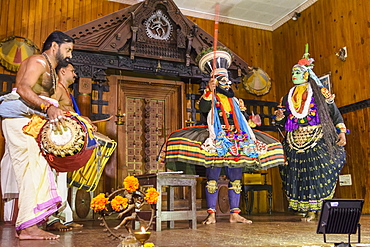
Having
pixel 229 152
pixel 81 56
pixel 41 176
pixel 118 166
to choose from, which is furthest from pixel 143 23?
pixel 41 176

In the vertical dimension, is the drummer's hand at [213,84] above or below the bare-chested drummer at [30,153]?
above

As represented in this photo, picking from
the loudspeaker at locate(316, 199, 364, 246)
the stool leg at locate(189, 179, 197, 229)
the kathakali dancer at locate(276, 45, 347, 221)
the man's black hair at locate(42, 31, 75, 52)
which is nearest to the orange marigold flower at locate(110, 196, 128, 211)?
the loudspeaker at locate(316, 199, 364, 246)

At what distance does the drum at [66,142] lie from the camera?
261 cm

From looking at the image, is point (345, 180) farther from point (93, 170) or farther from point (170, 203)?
point (93, 170)

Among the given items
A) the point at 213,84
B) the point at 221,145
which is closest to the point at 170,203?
the point at 221,145

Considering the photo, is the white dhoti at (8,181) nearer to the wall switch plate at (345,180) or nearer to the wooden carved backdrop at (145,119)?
the wooden carved backdrop at (145,119)

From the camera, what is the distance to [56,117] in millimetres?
2557

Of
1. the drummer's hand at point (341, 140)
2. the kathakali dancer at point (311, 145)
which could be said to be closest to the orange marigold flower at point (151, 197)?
the kathakali dancer at point (311, 145)

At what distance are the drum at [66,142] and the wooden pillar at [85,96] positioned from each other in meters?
2.43

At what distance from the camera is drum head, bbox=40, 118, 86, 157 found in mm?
2611

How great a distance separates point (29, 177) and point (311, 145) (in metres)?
3.19

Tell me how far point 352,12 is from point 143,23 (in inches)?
125

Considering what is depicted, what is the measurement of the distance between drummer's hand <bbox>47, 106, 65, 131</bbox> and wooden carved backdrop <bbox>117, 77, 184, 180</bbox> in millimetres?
2961

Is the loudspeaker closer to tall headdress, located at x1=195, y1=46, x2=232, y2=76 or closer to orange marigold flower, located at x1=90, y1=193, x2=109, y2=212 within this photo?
orange marigold flower, located at x1=90, y1=193, x2=109, y2=212
